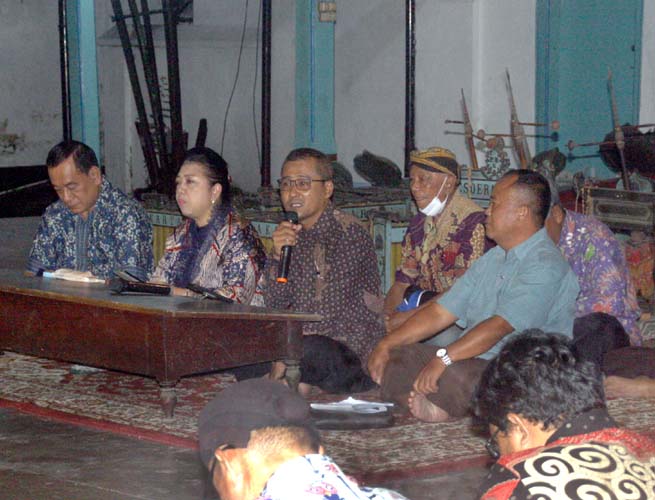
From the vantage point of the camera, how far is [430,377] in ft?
17.8

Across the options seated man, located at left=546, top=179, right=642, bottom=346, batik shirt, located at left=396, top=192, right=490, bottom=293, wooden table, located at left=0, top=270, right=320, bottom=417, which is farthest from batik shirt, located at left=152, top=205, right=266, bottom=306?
seated man, located at left=546, top=179, right=642, bottom=346

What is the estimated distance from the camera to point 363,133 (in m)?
13.6

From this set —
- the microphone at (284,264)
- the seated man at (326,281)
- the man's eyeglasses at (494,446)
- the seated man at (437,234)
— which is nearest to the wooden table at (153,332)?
the microphone at (284,264)

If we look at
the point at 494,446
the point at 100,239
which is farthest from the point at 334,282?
the point at 494,446

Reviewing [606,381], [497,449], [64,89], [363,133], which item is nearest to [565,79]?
[363,133]

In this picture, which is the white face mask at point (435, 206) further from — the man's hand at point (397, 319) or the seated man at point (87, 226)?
the seated man at point (87, 226)

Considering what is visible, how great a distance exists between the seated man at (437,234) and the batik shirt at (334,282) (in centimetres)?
19

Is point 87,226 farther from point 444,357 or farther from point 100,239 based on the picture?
point 444,357

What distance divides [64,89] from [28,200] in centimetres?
711

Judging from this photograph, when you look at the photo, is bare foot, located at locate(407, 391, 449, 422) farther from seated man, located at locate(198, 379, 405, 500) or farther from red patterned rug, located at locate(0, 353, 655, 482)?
seated man, located at locate(198, 379, 405, 500)

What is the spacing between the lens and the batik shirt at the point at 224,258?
6145 millimetres

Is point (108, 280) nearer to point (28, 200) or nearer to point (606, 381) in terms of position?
point (606, 381)

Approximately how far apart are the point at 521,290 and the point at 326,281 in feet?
4.21

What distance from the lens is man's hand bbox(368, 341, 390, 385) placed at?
576 cm
